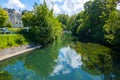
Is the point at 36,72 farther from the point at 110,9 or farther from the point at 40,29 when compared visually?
the point at 110,9

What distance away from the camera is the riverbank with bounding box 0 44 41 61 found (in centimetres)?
4162

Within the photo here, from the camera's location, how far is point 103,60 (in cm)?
3962

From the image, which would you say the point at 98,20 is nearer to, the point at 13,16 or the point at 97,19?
the point at 97,19

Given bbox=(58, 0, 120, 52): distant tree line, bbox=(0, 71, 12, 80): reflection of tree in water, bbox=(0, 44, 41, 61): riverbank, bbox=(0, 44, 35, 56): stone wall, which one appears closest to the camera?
bbox=(0, 71, 12, 80): reflection of tree in water

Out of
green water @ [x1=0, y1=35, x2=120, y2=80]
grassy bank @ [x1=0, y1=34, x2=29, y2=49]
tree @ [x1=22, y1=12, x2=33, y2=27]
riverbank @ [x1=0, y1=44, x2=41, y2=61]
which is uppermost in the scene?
tree @ [x1=22, y1=12, x2=33, y2=27]

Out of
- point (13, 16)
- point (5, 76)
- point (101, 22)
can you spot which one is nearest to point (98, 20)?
point (101, 22)

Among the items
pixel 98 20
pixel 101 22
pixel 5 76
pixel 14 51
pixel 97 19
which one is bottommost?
pixel 5 76

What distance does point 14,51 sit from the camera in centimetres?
4734

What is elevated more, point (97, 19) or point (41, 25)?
point (97, 19)

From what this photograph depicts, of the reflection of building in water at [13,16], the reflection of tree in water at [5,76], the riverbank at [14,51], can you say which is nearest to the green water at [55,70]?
the reflection of tree in water at [5,76]

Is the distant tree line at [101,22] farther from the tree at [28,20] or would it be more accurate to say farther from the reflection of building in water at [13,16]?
the reflection of building in water at [13,16]

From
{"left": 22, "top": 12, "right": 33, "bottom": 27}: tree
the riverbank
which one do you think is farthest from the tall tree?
the riverbank

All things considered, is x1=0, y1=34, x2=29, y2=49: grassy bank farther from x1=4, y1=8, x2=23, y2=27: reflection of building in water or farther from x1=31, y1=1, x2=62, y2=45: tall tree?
x1=4, y1=8, x2=23, y2=27: reflection of building in water

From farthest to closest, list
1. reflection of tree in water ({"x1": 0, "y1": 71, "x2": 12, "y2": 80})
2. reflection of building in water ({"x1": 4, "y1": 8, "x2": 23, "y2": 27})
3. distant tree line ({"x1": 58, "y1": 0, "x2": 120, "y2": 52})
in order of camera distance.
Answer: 1. reflection of building in water ({"x1": 4, "y1": 8, "x2": 23, "y2": 27})
2. distant tree line ({"x1": 58, "y1": 0, "x2": 120, "y2": 52})
3. reflection of tree in water ({"x1": 0, "y1": 71, "x2": 12, "y2": 80})
